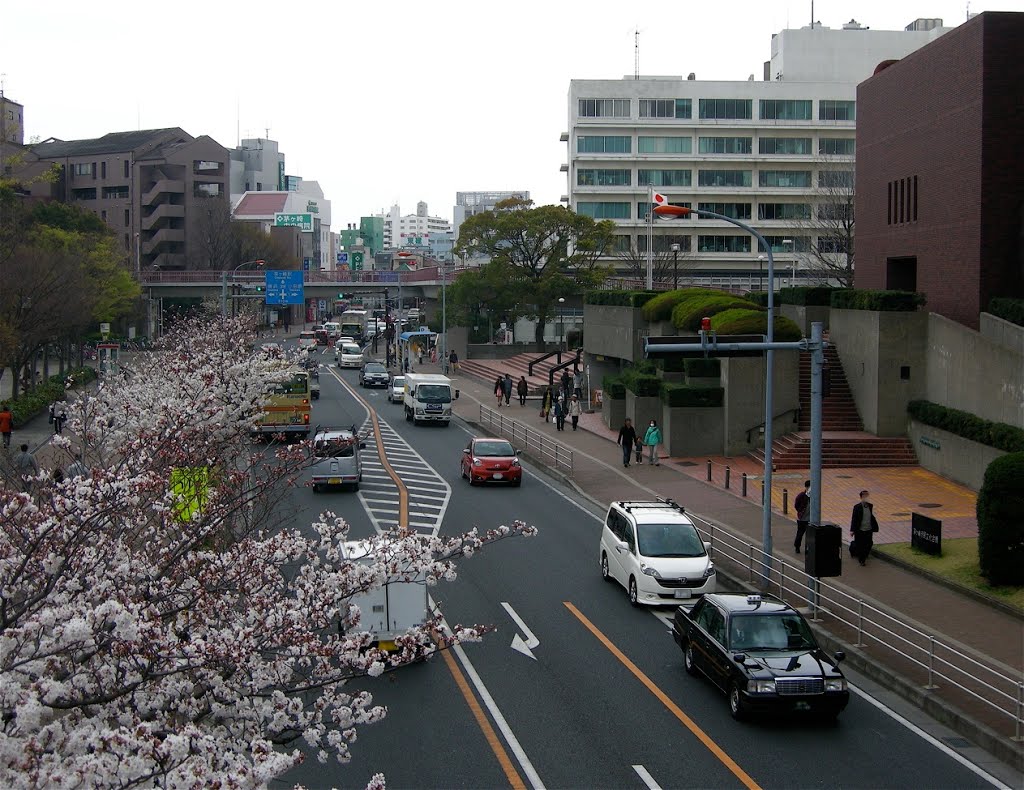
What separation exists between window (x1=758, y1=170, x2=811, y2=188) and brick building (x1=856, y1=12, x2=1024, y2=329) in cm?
4818

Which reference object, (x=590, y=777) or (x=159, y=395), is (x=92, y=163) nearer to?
(x=159, y=395)

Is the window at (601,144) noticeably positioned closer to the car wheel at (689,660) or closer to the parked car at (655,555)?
the parked car at (655,555)

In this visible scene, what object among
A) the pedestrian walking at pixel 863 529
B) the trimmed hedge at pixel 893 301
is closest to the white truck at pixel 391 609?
the pedestrian walking at pixel 863 529

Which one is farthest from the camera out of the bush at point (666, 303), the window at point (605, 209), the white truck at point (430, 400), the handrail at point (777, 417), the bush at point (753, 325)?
the window at point (605, 209)

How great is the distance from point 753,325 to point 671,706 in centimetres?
2557

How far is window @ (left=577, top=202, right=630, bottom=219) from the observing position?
A: 297 ft

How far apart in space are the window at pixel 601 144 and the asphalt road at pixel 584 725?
2796 inches

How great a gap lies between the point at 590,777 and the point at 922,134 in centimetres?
3072

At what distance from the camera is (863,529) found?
23.4m

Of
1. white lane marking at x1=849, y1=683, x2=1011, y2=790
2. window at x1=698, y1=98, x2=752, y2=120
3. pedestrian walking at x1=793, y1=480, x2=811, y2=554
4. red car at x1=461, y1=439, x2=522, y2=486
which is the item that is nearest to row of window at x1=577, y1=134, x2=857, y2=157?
window at x1=698, y1=98, x2=752, y2=120

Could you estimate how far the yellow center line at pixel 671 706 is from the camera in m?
13.2

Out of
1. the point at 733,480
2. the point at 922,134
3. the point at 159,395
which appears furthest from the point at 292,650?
the point at 922,134

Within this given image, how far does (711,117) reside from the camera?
294 ft

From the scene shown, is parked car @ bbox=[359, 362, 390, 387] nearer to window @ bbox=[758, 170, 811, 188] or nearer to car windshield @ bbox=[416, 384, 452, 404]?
car windshield @ bbox=[416, 384, 452, 404]
